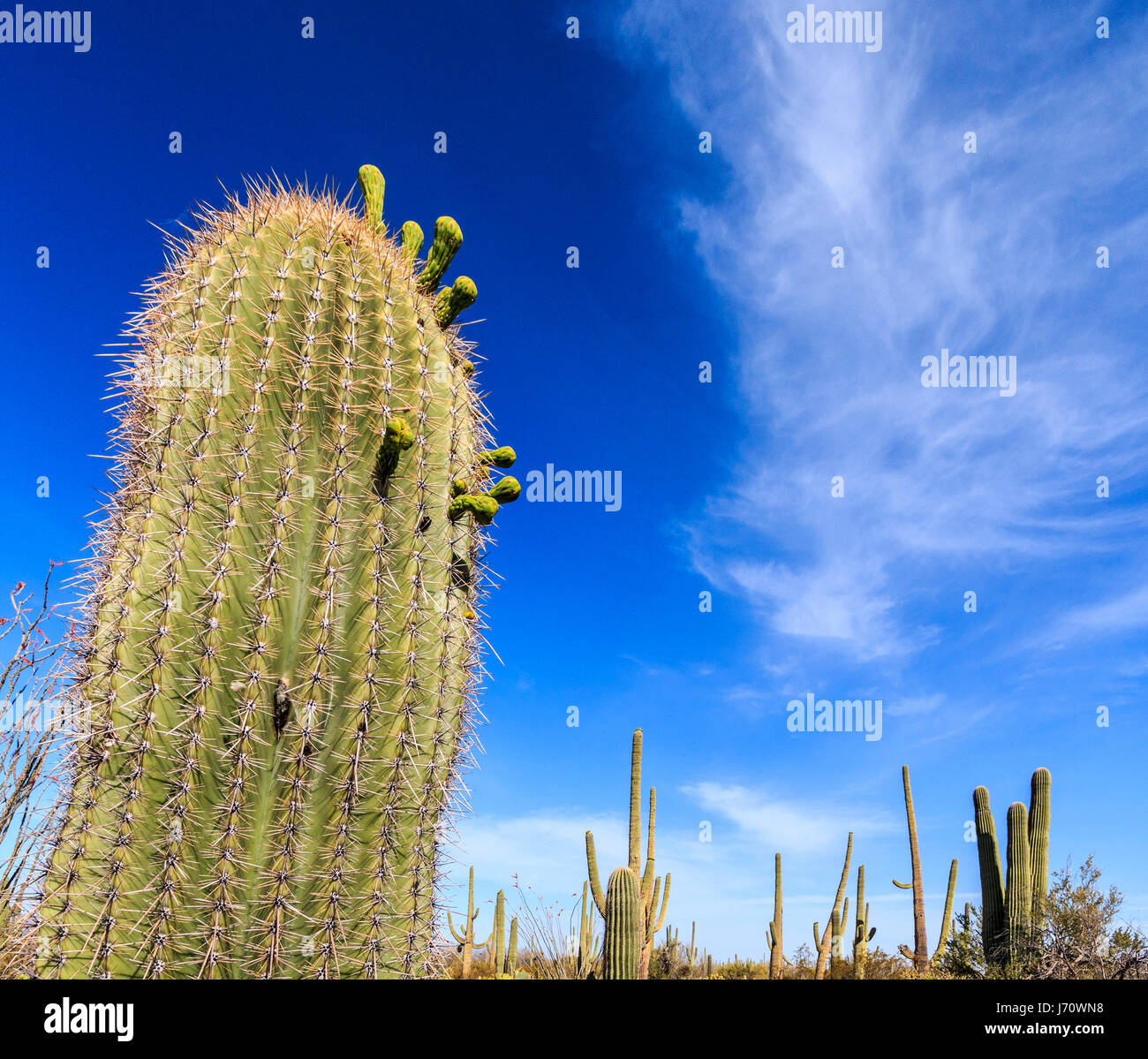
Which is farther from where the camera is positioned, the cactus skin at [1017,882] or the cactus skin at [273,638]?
the cactus skin at [1017,882]

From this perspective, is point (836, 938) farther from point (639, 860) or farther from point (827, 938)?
point (639, 860)

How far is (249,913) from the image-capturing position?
3672mm

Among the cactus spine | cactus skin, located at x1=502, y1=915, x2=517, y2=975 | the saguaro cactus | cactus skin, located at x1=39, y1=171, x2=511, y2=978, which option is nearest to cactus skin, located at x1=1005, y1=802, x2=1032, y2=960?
the cactus spine

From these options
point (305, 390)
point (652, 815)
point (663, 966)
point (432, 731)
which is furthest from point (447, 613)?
point (663, 966)

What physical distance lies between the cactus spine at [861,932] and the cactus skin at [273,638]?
1268 centimetres

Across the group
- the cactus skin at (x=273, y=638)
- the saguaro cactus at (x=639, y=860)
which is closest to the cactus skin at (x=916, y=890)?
the saguaro cactus at (x=639, y=860)

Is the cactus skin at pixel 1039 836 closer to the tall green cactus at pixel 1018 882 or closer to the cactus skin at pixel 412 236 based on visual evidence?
the tall green cactus at pixel 1018 882

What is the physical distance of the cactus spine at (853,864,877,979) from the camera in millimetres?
13688

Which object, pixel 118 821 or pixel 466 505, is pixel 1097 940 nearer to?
pixel 466 505

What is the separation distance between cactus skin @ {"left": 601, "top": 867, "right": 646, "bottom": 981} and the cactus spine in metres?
9.17

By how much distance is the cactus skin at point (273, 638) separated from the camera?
368 centimetres

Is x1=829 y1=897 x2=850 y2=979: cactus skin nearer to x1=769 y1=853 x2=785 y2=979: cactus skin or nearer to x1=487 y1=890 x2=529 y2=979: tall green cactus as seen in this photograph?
x1=769 y1=853 x2=785 y2=979: cactus skin

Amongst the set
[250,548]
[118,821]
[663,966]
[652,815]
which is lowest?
[663,966]
